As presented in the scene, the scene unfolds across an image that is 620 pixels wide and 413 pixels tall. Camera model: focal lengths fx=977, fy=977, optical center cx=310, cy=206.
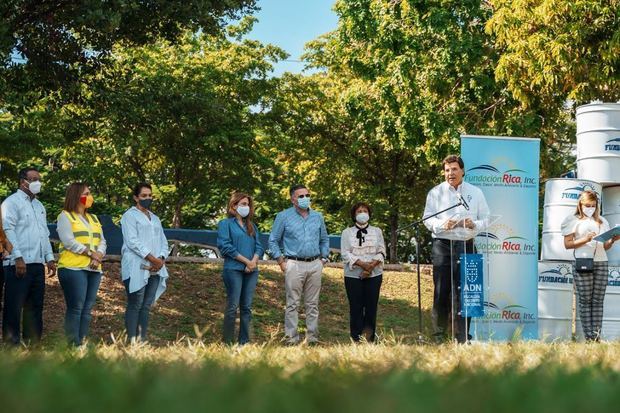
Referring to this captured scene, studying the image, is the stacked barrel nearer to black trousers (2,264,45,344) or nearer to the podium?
the podium

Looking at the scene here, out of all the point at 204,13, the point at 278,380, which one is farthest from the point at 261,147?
the point at 278,380

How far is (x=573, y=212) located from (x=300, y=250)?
4.11 m

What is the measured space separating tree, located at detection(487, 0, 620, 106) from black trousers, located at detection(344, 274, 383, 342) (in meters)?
9.32

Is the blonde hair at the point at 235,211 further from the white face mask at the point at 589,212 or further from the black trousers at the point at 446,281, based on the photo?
the white face mask at the point at 589,212

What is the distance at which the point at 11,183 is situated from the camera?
2592 cm

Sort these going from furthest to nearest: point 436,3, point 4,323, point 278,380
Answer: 1. point 436,3
2. point 4,323
3. point 278,380

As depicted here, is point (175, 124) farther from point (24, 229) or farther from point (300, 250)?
point (24, 229)

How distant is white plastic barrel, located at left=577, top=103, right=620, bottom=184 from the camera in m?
14.2

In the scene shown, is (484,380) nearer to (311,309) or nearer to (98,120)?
(311,309)

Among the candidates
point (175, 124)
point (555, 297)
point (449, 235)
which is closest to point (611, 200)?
point (555, 297)

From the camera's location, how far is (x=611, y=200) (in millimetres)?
14422

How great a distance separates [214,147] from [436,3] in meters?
7.01

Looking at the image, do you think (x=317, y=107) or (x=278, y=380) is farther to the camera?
(x=317, y=107)

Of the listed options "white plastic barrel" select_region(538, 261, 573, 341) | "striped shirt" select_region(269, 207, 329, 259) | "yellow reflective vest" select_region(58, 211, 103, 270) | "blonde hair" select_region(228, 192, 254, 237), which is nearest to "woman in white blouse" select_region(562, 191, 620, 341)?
"white plastic barrel" select_region(538, 261, 573, 341)
